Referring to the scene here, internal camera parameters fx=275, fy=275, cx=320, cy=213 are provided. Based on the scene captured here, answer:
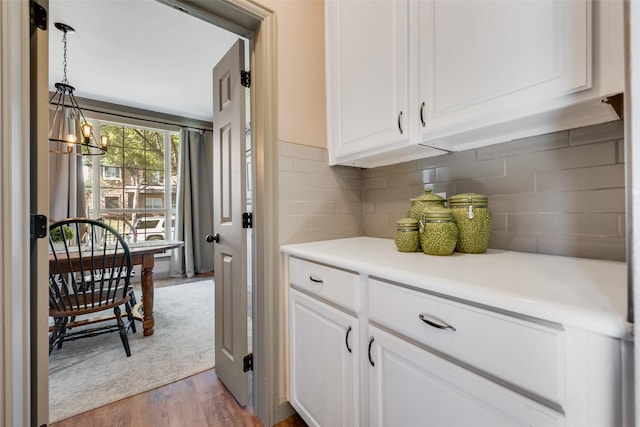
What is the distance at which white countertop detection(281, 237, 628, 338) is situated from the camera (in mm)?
488

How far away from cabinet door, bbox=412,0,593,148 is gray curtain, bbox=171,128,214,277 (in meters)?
4.40

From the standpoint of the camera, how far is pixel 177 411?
149cm

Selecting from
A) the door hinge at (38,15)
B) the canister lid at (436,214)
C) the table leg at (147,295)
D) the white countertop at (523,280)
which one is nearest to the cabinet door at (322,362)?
the white countertop at (523,280)

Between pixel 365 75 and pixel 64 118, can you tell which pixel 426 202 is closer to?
pixel 365 75

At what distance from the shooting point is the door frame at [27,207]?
0.82 metres

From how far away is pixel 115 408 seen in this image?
1513 mm

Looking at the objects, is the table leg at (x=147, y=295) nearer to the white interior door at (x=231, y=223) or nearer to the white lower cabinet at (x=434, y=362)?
the white interior door at (x=231, y=223)

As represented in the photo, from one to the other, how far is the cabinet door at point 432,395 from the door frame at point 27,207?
0.65 metres

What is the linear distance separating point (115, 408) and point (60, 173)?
3505 mm

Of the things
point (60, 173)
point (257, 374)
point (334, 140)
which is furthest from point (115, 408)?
point (60, 173)

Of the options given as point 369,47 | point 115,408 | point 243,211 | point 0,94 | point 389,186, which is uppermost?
point 369,47

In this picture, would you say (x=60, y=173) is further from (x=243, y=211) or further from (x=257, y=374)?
(x=257, y=374)

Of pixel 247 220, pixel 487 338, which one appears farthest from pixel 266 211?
pixel 487 338

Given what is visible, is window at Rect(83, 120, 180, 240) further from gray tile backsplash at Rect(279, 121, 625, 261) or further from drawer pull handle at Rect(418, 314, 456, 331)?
drawer pull handle at Rect(418, 314, 456, 331)
